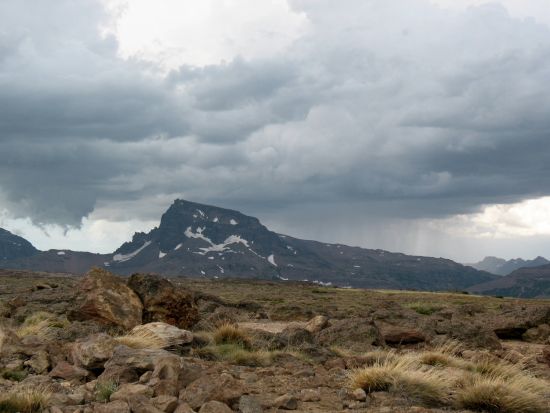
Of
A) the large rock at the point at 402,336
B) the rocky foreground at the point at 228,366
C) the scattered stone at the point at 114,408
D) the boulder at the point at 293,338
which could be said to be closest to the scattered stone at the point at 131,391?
the rocky foreground at the point at 228,366

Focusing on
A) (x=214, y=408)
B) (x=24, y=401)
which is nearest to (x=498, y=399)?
(x=214, y=408)

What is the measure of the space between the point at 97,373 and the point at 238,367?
3554mm

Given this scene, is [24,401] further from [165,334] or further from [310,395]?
[165,334]

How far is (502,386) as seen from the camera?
11.8 metres

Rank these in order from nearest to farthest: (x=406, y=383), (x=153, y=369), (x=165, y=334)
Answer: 1. (x=153, y=369)
2. (x=406, y=383)
3. (x=165, y=334)

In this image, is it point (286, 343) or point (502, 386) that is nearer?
point (502, 386)

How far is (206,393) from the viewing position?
10.2m

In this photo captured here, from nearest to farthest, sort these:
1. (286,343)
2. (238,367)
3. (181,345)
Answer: (238,367), (181,345), (286,343)

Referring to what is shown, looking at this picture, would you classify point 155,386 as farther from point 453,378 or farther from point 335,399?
point 453,378

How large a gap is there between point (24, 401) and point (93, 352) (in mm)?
3587

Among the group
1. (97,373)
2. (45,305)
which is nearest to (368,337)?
(97,373)

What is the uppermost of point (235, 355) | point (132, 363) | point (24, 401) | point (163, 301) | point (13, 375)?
point (163, 301)

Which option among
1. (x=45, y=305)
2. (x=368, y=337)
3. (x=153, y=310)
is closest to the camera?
(x=368, y=337)

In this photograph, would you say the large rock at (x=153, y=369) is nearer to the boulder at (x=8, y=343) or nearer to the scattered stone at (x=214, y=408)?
the scattered stone at (x=214, y=408)
